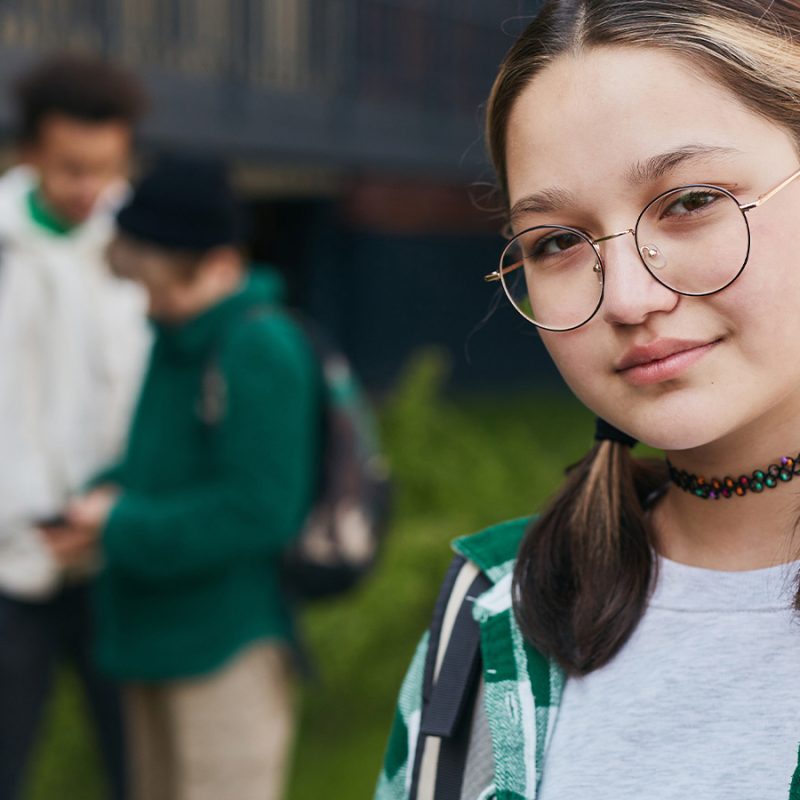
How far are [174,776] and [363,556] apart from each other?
2.67 feet

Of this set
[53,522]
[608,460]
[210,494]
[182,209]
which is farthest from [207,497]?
[608,460]

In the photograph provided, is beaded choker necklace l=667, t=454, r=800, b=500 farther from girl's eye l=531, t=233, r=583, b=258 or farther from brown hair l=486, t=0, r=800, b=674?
girl's eye l=531, t=233, r=583, b=258

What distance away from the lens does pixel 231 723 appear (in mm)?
3301

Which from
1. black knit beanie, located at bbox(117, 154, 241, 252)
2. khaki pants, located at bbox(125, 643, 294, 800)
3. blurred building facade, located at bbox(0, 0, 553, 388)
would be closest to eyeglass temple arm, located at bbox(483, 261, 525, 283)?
black knit beanie, located at bbox(117, 154, 241, 252)

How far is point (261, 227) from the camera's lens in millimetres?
10734

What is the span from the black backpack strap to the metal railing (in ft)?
15.9

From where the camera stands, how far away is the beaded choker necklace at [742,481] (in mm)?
1357

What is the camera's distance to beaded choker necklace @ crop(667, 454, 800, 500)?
4.45ft

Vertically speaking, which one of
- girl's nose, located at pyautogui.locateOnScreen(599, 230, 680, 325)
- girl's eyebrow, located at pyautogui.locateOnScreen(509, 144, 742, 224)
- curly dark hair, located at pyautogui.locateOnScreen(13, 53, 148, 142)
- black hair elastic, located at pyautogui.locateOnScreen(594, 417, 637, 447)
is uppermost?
curly dark hair, located at pyautogui.locateOnScreen(13, 53, 148, 142)

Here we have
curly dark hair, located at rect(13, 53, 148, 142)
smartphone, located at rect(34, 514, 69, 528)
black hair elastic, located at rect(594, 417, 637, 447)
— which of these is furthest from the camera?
curly dark hair, located at rect(13, 53, 148, 142)

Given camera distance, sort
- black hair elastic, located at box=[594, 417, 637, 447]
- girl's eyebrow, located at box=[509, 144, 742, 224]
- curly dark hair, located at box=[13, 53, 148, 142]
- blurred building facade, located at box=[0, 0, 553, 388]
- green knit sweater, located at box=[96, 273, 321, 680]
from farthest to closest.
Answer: blurred building facade, located at box=[0, 0, 553, 388] < curly dark hair, located at box=[13, 53, 148, 142] < green knit sweater, located at box=[96, 273, 321, 680] < black hair elastic, located at box=[594, 417, 637, 447] < girl's eyebrow, located at box=[509, 144, 742, 224]

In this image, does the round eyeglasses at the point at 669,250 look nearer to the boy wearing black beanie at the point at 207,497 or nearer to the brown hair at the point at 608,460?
the brown hair at the point at 608,460

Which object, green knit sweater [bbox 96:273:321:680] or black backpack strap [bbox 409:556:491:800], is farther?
green knit sweater [bbox 96:273:321:680]

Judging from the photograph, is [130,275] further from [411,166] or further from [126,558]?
[411,166]
